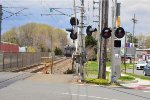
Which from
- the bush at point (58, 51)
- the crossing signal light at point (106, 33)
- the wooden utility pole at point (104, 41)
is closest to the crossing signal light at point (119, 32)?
the crossing signal light at point (106, 33)

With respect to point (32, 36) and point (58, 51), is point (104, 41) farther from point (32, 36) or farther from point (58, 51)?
point (58, 51)

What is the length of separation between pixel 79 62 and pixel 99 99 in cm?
1125

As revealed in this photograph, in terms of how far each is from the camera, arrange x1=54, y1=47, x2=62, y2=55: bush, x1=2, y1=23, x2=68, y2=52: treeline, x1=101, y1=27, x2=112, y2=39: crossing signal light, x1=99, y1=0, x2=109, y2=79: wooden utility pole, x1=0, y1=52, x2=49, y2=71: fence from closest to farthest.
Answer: x1=101, y1=27, x2=112, y2=39: crossing signal light, x1=99, y1=0, x2=109, y2=79: wooden utility pole, x1=0, y1=52, x2=49, y2=71: fence, x1=2, y1=23, x2=68, y2=52: treeline, x1=54, y1=47, x2=62, y2=55: bush

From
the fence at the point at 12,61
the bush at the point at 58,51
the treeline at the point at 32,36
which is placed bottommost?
the fence at the point at 12,61

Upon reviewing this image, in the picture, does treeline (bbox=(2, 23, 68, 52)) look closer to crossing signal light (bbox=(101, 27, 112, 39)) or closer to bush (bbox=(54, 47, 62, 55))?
bush (bbox=(54, 47, 62, 55))

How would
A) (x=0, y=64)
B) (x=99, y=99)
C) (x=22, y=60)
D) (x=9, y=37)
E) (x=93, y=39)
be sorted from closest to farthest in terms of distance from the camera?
(x=99, y=99), (x=0, y=64), (x=22, y=60), (x=93, y=39), (x=9, y=37)

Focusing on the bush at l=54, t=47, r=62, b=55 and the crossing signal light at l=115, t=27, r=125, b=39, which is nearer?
the crossing signal light at l=115, t=27, r=125, b=39

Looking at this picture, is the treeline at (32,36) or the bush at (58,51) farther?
the bush at (58,51)

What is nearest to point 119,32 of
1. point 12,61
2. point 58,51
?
point 12,61

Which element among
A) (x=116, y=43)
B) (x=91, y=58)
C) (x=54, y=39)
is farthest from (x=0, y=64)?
(x=54, y=39)

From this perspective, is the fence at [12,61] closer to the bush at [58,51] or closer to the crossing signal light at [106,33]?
the crossing signal light at [106,33]

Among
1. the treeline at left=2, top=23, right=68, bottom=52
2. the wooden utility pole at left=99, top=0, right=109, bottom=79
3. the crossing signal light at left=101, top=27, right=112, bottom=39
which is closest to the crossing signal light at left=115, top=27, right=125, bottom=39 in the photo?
the crossing signal light at left=101, top=27, right=112, bottom=39

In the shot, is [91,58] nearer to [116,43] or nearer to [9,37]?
[9,37]

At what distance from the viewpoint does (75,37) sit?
3077 cm
